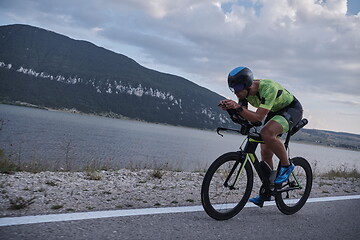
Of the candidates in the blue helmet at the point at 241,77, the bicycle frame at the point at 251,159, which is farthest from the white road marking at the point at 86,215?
the blue helmet at the point at 241,77

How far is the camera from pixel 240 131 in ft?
11.9

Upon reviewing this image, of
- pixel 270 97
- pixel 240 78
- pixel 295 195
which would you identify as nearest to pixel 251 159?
pixel 270 97

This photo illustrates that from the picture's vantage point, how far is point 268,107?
3475 mm

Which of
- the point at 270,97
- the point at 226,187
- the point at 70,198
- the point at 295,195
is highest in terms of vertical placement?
the point at 270,97

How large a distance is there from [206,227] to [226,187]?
0.74m

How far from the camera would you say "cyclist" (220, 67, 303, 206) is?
135 inches

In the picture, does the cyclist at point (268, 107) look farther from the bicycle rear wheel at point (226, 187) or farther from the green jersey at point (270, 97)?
the bicycle rear wheel at point (226, 187)

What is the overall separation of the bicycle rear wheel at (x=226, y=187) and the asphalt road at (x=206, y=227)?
130 mm

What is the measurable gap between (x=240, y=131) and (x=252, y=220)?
3.51 feet

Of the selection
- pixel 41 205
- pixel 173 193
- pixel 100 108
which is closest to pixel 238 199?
pixel 173 193

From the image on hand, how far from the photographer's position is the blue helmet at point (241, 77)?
354 cm

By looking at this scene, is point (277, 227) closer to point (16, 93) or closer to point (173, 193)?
point (173, 193)

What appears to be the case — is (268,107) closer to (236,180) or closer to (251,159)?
(251,159)

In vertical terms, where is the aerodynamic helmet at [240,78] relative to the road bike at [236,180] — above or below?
above
